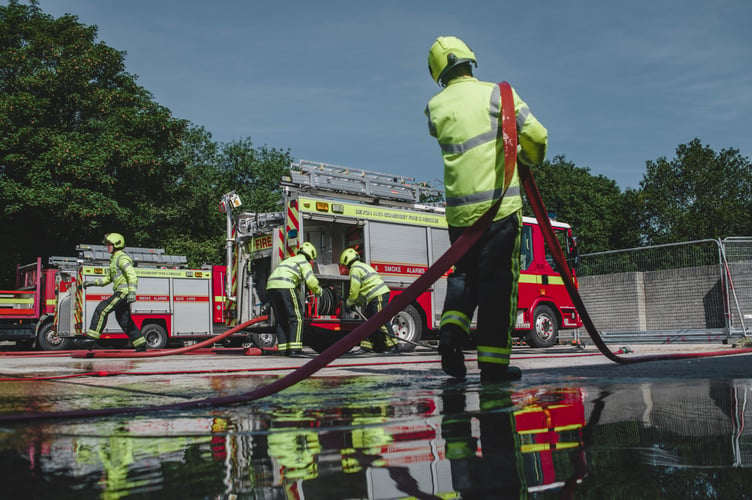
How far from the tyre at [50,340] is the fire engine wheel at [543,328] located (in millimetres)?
13397

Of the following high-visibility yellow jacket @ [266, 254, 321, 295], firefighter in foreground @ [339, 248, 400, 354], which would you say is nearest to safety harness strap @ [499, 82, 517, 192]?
high-visibility yellow jacket @ [266, 254, 321, 295]

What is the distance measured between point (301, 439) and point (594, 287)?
16783 mm

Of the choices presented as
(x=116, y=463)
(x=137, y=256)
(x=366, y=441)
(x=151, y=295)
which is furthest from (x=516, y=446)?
(x=137, y=256)

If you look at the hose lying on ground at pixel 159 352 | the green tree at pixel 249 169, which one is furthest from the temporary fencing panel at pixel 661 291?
the green tree at pixel 249 169

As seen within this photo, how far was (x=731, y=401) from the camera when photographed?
261 cm

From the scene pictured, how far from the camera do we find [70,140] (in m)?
24.3

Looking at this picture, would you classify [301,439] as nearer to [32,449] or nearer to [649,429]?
[32,449]

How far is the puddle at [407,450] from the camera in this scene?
4.67 feet

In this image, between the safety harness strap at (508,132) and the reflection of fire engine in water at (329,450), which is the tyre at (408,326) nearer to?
the safety harness strap at (508,132)

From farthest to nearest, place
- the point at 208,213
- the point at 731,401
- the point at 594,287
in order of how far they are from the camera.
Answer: the point at 208,213
the point at 594,287
the point at 731,401

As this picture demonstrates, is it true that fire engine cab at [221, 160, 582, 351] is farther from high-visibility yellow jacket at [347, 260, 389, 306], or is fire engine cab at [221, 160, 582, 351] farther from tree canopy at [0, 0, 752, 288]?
tree canopy at [0, 0, 752, 288]

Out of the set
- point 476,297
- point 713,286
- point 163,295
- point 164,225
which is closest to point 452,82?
point 476,297

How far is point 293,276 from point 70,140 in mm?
17033

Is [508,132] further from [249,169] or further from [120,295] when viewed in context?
[249,169]
